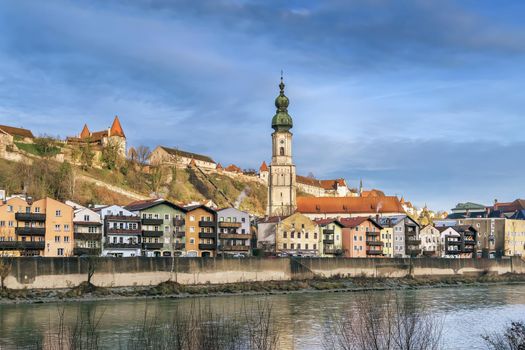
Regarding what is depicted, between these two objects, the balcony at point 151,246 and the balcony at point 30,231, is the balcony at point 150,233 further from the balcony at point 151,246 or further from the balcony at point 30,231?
the balcony at point 30,231

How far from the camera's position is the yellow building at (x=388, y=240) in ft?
299

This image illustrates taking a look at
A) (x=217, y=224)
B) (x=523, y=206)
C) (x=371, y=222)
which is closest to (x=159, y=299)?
(x=217, y=224)

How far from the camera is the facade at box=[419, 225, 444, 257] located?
98938 millimetres

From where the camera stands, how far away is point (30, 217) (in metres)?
62.8

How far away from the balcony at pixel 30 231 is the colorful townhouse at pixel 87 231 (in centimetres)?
295

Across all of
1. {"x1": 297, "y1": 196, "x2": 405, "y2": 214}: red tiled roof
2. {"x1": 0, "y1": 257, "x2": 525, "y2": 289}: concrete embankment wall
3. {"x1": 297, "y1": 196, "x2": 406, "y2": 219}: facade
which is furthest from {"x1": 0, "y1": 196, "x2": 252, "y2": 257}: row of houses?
{"x1": 297, "y1": 196, "x2": 405, "y2": 214}: red tiled roof

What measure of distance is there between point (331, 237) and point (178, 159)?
6116cm

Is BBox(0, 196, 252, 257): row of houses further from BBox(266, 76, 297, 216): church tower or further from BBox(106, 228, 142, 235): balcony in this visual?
BBox(266, 76, 297, 216): church tower

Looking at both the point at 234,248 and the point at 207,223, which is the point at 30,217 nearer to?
the point at 207,223

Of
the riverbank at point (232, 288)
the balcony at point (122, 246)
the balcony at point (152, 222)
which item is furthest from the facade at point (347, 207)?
the balcony at point (122, 246)

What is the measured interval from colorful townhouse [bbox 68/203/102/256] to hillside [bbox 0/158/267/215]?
24505mm

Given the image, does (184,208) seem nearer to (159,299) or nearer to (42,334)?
(159,299)

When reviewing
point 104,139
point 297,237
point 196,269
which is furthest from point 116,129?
point 196,269

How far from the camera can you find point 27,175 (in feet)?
312
